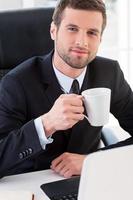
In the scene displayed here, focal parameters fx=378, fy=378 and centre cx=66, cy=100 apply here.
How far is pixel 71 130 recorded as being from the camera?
4.71 feet

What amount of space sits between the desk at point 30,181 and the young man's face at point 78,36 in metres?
0.42

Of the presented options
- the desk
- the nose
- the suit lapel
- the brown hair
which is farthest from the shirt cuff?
the brown hair

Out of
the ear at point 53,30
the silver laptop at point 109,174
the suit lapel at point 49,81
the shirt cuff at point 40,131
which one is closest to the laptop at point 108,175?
the silver laptop at point 109,174

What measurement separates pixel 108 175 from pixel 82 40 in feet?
2.55

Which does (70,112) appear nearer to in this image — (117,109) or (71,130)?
(71,130)

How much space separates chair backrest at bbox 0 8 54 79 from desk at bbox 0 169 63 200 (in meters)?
0.55

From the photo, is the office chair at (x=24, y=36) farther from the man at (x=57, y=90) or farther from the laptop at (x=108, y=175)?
the laptop at (x=108, y=175)

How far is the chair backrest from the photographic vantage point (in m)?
1.58

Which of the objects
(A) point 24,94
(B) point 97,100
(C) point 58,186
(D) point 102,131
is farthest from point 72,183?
(D) point 102,131

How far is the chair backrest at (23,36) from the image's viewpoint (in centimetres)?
158

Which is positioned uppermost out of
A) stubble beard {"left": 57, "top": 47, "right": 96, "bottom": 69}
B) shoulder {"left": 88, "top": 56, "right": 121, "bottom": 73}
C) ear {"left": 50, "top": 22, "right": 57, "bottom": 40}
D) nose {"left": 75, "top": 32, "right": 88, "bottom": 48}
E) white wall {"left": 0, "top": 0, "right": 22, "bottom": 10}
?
white wall {"left": 0, "top": 0, "right": 22, "bottom": 10}

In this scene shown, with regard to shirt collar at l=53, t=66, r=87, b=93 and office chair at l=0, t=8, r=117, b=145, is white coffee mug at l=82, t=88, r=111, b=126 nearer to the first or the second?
shirt collar at l=53, t=66, r=87, b=93

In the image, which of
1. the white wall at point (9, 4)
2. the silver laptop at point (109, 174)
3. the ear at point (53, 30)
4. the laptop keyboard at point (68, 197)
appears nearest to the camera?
the silver laptop at point (109, 174)

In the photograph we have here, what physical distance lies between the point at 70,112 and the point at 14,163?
10.4 inches
